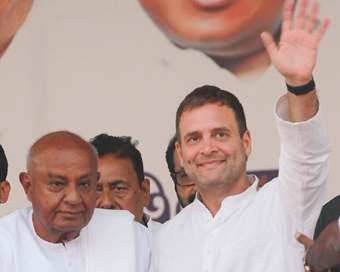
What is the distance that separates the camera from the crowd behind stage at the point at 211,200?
2393 mm

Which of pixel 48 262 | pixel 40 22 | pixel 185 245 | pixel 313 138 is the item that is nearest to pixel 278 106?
pixel 313 138

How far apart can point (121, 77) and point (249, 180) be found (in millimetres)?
1639

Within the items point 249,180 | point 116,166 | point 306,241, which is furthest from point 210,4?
point 306,241

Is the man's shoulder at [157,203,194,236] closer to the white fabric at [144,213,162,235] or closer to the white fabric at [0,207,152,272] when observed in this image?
the white fabric at [0,207,152,272]

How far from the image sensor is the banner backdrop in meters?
4.12

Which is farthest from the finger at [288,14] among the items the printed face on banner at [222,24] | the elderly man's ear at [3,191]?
the elderly man's ear at [3,191]

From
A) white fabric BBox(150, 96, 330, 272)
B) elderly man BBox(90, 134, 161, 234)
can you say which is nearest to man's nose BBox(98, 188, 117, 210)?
elderly man BBox(90, 134, 161, 234)

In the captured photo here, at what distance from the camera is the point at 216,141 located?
2.73 metres

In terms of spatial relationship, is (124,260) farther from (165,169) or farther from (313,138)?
(165,169)

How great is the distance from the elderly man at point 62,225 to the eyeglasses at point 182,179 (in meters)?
0.83

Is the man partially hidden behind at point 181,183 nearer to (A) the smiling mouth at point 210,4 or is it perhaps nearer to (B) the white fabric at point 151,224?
(B) the white fabric at point 151,224

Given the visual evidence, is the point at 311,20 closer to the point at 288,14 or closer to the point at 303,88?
the point at 288,14

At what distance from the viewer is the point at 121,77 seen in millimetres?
4289

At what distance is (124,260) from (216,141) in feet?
2.26
